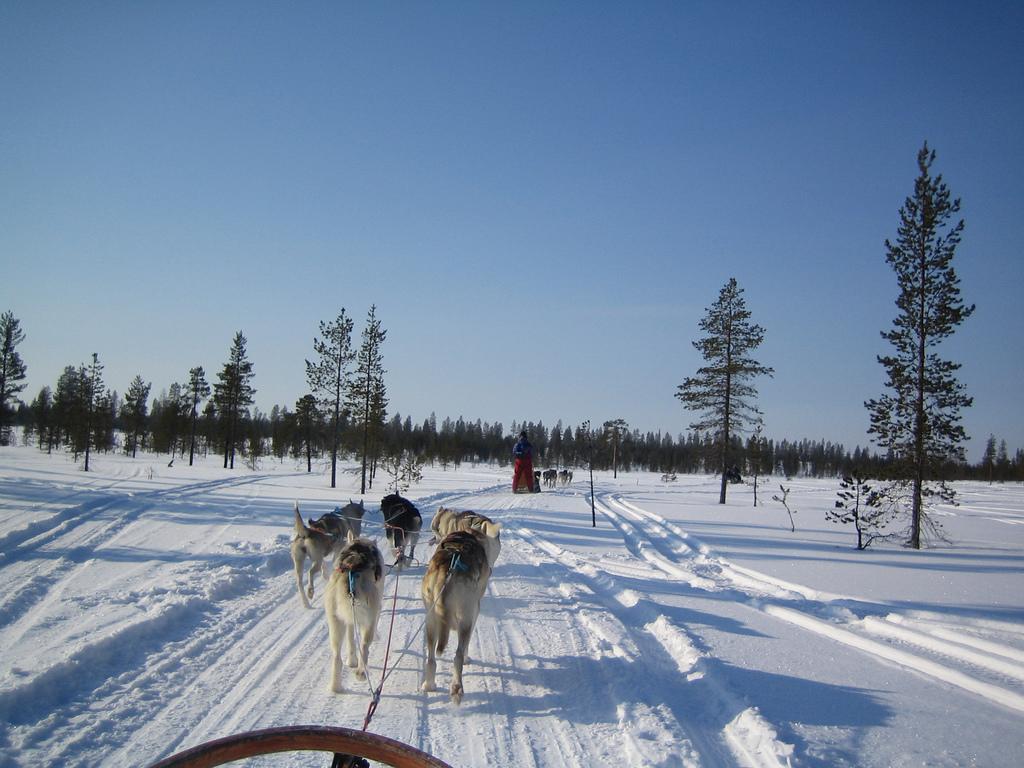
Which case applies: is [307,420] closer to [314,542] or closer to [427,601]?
[314,542]

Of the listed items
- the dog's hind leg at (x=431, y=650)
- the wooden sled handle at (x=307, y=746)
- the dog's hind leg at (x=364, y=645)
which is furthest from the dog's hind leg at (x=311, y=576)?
the wooden sled handle at (x=307, y=746)

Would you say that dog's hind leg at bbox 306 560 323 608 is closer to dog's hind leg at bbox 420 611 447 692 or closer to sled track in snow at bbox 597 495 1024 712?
dog's hind leg at bbox 420 611 447 692

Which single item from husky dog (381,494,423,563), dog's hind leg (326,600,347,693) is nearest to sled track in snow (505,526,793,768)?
dog's hind leg (326,600,347,693)

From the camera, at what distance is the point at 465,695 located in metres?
4.59

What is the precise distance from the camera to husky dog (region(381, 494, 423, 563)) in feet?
31.8

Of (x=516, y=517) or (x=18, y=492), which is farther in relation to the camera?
(x=516, y=517)

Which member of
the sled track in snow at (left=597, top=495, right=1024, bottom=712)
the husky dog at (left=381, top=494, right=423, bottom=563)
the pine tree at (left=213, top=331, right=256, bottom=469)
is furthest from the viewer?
the pine tree at (left=213, top=331, right=256, bottom=469)

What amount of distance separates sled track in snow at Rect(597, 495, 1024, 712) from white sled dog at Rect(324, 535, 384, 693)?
213 inches

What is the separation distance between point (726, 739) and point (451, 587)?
2.34m

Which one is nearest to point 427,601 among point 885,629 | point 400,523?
point 400,523

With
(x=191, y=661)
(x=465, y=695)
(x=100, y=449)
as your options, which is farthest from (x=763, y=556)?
(x=100, y=449)

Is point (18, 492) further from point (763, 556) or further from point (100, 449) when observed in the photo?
point (100, 449)

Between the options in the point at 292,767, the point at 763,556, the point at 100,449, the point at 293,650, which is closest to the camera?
the point at 292,767

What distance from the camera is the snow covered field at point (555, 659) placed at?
375cm
